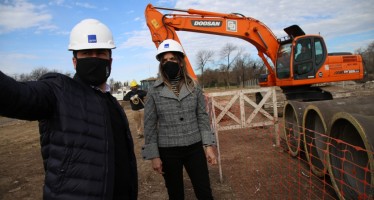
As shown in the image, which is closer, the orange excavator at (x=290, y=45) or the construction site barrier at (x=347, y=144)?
the construction site barrier at (x=347, y=144)

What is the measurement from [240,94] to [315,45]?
12.7 feet

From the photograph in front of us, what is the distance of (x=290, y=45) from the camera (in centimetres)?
876

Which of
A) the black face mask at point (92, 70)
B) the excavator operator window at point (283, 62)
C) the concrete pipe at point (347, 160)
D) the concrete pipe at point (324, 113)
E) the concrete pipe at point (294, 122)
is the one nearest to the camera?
the black face mask at point (92, 70)

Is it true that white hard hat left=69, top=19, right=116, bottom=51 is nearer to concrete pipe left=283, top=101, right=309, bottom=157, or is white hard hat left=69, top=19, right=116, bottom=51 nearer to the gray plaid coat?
the gray plaid coat

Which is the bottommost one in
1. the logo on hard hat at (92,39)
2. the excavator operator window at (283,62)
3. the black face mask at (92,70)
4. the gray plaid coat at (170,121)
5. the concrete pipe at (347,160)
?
the concrete pipe at (347,160)

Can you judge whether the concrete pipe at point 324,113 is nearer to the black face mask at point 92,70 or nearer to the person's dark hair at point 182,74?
the person's dark hair at point 182,74

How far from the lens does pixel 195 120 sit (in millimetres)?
2965

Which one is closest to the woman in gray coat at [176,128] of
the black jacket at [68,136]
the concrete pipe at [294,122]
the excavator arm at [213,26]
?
the black jacket at [68,136]

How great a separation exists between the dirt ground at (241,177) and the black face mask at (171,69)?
2449 mm

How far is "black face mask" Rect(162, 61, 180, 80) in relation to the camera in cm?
292

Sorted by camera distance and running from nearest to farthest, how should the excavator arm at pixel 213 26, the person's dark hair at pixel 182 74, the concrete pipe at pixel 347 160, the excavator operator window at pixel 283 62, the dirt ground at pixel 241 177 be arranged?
the person's dark hair at pixel 182 74
the concrete pipe at pixel 347 160
the dirt ground at pixel 241 177
the excavator arm at pixel 213 26
the excavator operator window at pixel 283 62

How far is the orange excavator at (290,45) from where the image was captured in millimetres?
8484

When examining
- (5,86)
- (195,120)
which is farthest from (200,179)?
(5,86)

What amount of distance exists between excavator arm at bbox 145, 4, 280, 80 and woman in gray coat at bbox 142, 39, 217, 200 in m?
5.69
